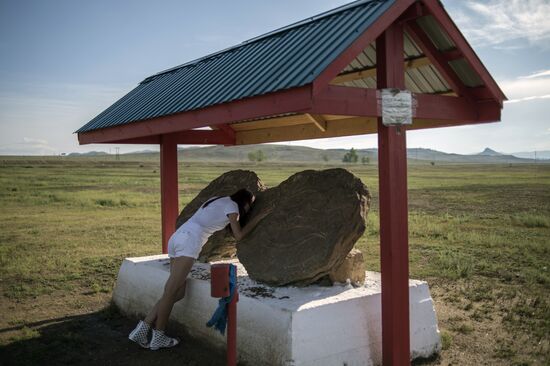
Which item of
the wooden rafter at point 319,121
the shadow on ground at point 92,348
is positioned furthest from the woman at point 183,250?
the wooden rafter at point 319,121

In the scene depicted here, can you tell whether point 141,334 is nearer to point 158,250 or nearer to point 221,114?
point 221,114

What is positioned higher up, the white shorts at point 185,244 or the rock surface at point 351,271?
the white shorts at point 185,244

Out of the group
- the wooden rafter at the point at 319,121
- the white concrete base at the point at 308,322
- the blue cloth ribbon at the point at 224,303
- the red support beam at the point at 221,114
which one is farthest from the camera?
the wooden rafter at the point at 319,121

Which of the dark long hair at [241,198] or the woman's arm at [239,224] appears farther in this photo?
the dark long hair at [241,198]

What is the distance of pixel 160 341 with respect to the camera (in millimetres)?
6082

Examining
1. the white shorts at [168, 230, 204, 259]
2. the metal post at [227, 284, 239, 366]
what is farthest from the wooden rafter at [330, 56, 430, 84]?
the metal post at [227, 284, 239, 366]

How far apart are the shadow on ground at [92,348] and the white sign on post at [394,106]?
322cm

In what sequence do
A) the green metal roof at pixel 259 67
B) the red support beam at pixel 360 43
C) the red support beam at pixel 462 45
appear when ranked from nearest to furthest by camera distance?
the red support beam at pixel 360 43 < the green metal roof at pixel 259 67 < the red support beam at pixel 462 45

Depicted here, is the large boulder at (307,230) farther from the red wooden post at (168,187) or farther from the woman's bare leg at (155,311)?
the red wooden post at (168,187)

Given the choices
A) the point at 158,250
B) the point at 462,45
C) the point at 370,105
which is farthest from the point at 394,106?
the point at 158,250

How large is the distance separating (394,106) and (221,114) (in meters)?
1.85

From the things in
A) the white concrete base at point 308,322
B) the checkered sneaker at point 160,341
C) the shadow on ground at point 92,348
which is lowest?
the shadow on ground at point 92,348

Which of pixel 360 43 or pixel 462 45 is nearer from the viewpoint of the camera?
pixel 360 43

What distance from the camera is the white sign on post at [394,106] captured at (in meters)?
5.11
